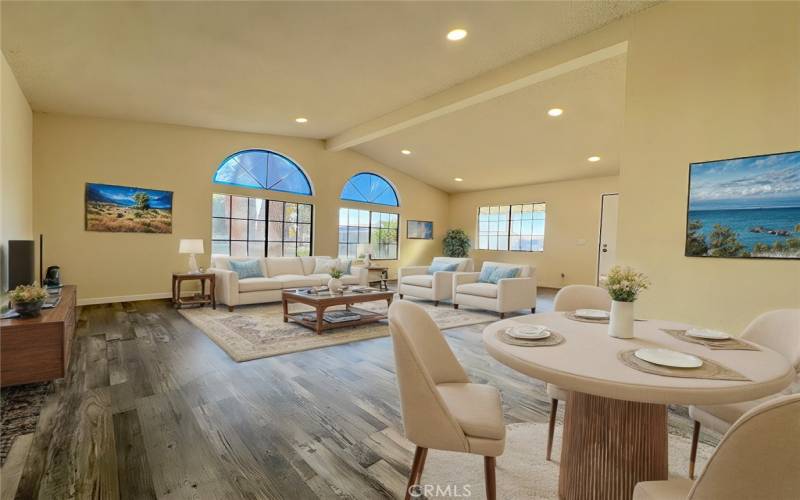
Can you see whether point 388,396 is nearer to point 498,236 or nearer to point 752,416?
point 752,416

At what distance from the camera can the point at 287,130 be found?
6.71 meters

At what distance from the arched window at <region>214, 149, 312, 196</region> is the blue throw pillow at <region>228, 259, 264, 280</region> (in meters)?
1.70

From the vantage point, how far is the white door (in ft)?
24.9

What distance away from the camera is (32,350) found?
249 centimetres

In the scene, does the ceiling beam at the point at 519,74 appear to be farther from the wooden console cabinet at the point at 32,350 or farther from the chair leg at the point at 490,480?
the wooden console cabinet at the point at 32,350

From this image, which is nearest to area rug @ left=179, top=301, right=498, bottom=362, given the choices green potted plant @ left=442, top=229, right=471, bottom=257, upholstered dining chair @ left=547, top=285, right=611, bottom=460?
upholstered dining chair @ left=547, top=285, right=611, bottom=460

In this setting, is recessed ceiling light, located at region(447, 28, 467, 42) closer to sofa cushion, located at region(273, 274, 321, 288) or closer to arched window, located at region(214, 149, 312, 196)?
sofa cushion, located at region(273, 274, 321, 288)

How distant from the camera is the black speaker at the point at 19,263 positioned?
11.1 ft

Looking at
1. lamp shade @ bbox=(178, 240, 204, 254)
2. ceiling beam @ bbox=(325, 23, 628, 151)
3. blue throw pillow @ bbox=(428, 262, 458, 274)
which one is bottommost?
blue throw pillow @ bbox=(428, 262, 458, 274)

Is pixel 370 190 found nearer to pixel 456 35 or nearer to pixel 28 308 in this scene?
pixel 456 35

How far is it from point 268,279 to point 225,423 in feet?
12.7

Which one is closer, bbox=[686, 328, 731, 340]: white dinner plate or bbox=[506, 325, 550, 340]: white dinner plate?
bbox=[506, 325, 550, 340]: white dinner plate

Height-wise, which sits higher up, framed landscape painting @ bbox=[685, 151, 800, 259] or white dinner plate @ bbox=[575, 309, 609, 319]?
framed landscape painting @ bbox=[685, 151, 800, 259]

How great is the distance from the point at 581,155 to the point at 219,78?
229 inches
